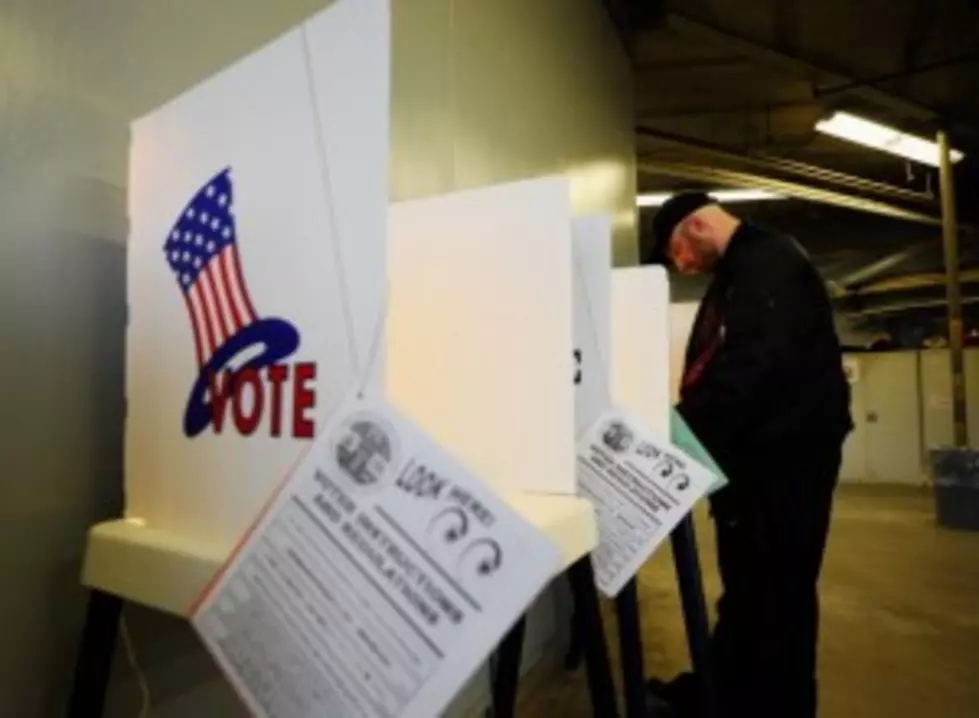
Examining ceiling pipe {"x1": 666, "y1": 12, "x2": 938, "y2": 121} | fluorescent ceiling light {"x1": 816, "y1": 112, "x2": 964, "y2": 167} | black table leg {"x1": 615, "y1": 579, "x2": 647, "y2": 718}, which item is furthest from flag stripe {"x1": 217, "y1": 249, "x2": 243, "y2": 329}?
fluorescent ceiling light {"x1": 816, "y1": 112, "x2": 964, "y2": 167}

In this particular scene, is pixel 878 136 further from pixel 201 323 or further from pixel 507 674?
pixel 201 323

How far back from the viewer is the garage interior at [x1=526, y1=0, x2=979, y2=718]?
254cm

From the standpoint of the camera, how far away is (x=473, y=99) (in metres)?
1.69

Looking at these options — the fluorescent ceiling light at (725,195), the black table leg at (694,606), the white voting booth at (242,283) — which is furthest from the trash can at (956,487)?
the white voting booth at (242,283)

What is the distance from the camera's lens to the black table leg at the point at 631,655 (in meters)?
1.01

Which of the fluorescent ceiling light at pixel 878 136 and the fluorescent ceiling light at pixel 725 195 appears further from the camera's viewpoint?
the fluorescent ceiling light at pixel 725 195

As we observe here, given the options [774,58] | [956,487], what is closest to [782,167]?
[774,58]

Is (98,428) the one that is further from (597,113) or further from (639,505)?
(597,113)

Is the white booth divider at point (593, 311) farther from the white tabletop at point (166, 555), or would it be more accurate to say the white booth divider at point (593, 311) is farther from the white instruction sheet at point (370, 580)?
the white instruction sheet at point (370, 580)

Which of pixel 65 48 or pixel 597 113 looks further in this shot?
pixel 597 113

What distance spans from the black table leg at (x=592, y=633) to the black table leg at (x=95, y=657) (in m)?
0.46

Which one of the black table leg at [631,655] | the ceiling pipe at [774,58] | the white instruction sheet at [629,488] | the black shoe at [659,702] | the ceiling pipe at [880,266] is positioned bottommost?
the black shoe at [659,702]

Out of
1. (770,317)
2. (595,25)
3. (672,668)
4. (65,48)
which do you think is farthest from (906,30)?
(65,48)

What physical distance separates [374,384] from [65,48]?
1.80 feet
